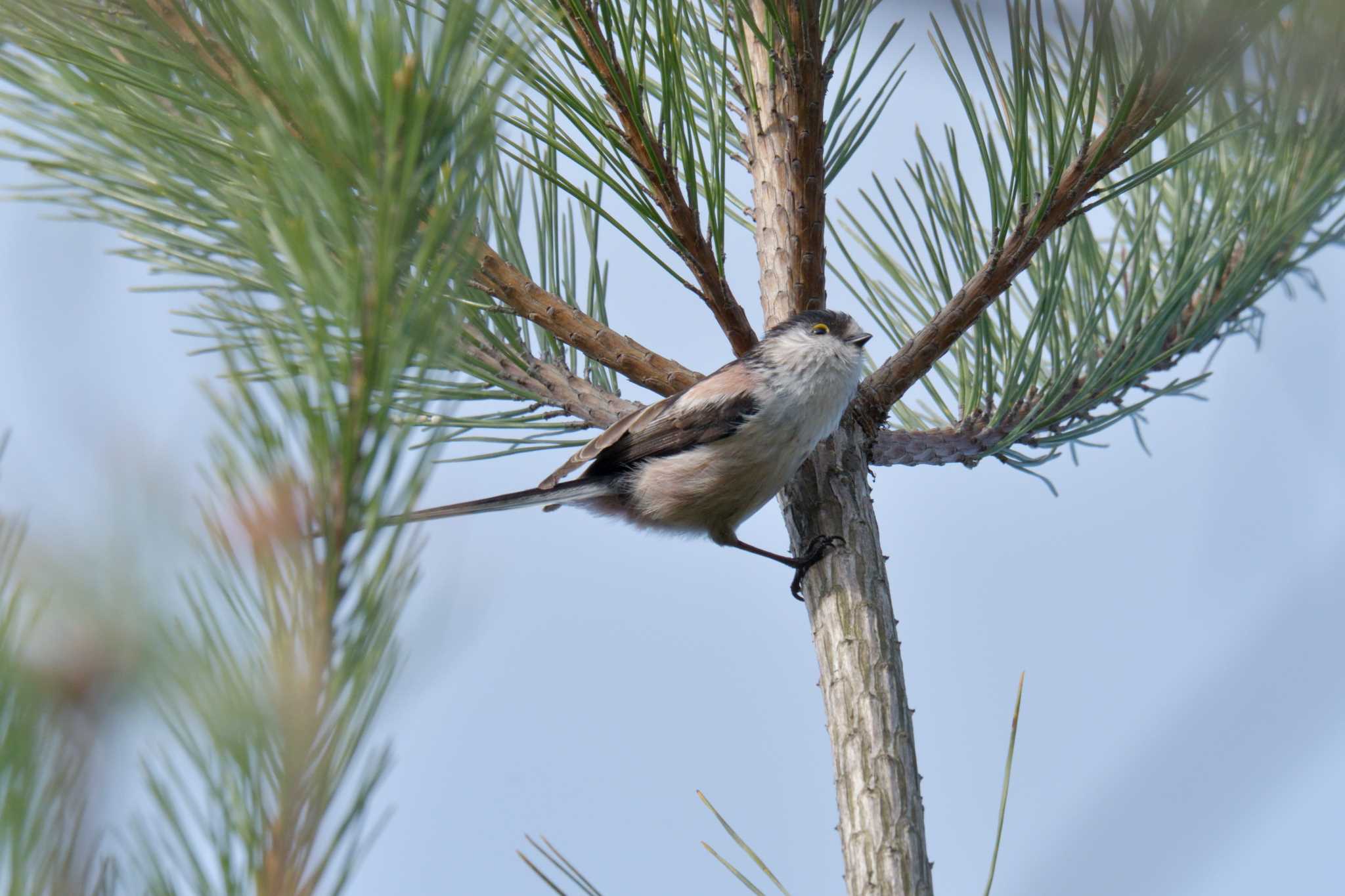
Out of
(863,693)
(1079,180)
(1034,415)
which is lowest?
(863,693)

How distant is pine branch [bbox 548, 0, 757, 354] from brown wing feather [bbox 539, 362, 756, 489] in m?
0.37

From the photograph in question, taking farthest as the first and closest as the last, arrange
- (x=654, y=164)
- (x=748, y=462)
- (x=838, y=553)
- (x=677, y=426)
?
1. (x=677, y=426)
2. (x=748, y=462)
3. (x=838, y=553)
4. (x=654, y=164)

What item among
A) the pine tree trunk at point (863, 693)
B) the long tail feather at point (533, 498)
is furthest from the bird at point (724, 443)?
the pine tree trunk at point (863, 693)

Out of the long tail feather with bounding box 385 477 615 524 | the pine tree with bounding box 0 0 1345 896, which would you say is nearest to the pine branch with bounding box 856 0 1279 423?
the pine tree with bounding box 0 0 1345 896

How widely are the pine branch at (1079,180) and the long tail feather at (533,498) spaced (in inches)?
30.7

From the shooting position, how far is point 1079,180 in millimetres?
1562

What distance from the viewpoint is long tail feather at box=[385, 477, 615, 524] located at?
2.03 meters

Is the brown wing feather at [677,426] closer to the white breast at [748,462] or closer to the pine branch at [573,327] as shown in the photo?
the white breast at [748,462]

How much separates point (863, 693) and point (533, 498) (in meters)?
0.97

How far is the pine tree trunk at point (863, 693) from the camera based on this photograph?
57.0 inches

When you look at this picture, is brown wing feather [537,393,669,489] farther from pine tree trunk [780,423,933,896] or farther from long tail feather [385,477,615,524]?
pine tree trunk [780,423,933,896]

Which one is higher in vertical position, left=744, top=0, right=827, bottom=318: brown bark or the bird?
left=744, top=0, right=827, bottom=318: brown bark

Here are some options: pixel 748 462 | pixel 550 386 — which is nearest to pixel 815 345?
pixel 748 462

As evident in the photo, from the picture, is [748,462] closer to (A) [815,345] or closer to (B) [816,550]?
(A) [815,345]
